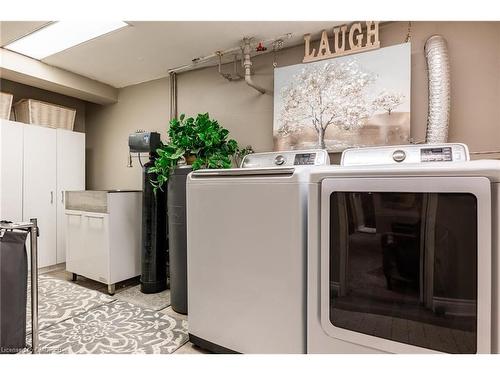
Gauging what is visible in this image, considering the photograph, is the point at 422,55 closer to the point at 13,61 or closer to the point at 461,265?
the point at 461,265

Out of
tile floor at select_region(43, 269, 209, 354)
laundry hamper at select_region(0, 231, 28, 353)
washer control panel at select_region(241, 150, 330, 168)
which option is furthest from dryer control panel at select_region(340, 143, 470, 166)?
laundry hamper at select_region(0, 231, 28, 353)

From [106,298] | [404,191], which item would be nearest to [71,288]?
[106,298]

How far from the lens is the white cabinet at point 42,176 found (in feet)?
10.2

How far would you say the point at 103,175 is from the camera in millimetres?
4059

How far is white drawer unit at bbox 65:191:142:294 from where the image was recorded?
9.20 ft

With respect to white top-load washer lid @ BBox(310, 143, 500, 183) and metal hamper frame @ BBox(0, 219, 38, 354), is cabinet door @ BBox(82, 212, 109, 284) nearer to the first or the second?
metal hamper frame @ BBox(0, 219, 38, 354)

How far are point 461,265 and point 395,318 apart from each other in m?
0.37

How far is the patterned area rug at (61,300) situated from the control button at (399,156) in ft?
9.13

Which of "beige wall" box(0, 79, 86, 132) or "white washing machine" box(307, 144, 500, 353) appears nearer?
"white washing machine" box(307, 144, 500, 353)

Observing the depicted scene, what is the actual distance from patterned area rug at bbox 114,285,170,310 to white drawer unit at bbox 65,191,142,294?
0.46 feet

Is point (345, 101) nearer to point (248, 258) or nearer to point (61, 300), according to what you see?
point (248, 258)

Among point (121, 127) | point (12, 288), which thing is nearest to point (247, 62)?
point (121, 127)

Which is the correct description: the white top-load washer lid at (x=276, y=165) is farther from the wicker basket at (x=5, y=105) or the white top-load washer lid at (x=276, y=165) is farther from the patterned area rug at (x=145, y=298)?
the wicker basket at (x=5, y=105)

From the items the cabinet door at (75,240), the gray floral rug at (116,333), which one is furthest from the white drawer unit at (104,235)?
the gray floral rug at (116,333)
